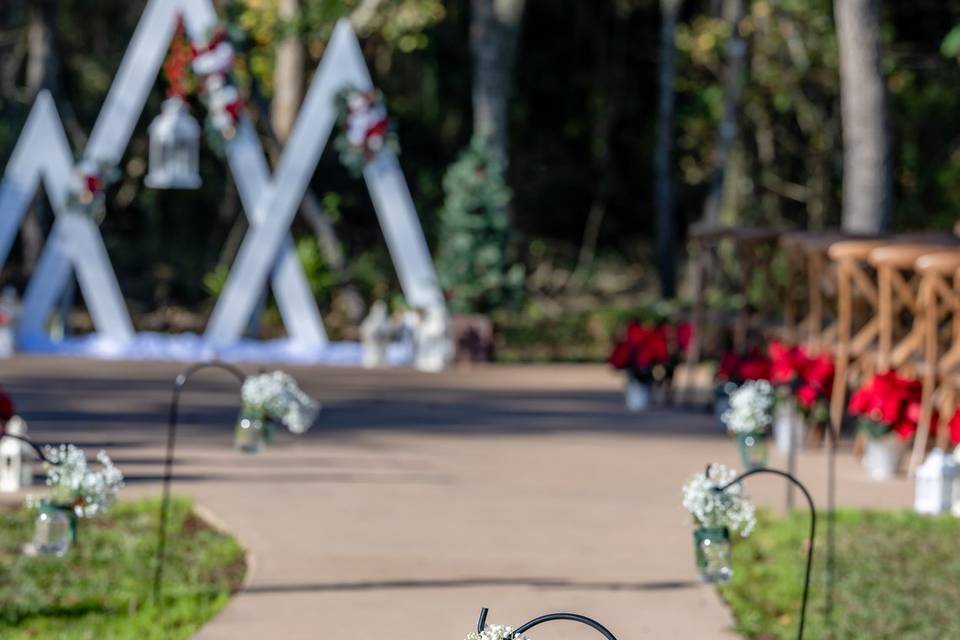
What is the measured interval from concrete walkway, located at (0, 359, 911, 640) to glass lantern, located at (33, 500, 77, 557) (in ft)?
2.11

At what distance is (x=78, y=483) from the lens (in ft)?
21.0

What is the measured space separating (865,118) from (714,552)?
10612 mm

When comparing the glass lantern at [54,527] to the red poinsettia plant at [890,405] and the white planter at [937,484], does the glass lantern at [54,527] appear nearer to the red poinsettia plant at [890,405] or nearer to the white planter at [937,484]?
the white planter at [937,484]

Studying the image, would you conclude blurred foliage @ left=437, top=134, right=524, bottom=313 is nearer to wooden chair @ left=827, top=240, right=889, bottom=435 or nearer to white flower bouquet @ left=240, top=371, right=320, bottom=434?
wooden chair @ left=827, top=240, right=889, bottom=435

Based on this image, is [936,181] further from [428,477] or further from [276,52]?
[428,477]

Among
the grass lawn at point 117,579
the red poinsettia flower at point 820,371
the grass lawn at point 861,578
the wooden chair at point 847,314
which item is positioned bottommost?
the grass lawn at point 117,579

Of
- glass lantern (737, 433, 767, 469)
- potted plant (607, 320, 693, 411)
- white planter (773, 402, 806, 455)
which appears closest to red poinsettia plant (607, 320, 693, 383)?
potted plant (607, 320, 693, 411)

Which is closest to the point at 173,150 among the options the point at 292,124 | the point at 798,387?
the point at 292,124

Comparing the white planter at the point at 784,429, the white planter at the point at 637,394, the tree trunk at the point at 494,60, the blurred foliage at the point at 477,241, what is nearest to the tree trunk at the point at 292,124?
the blurred foliage at the point at 477,241

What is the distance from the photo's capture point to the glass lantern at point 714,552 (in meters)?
6.10

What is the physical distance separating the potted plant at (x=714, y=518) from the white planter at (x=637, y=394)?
25.4ft

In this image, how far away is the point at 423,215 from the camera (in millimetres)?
24375

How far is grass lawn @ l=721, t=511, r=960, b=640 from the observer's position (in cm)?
721

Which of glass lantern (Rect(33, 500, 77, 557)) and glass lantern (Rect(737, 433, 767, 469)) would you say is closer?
glass lantern (Rect(33, 500, 77, 557))
